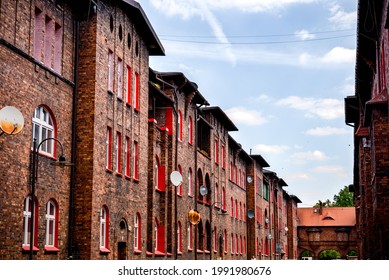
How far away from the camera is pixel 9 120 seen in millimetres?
14578

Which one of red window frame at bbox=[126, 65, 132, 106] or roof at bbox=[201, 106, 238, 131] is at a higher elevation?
roof at bbox=[201, 106, 238, 131]

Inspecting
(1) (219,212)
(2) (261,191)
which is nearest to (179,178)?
(1) (219,212)

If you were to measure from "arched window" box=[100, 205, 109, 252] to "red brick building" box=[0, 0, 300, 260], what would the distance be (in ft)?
0.13

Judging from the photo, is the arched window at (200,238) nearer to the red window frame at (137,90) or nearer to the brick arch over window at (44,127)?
the red window frame at (137,90)

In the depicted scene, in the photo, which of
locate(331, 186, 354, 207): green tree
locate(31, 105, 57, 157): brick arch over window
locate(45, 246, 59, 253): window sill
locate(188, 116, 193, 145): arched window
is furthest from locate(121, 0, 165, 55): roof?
locate(331, 186, 354, 207): green tree

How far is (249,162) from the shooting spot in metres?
64.4

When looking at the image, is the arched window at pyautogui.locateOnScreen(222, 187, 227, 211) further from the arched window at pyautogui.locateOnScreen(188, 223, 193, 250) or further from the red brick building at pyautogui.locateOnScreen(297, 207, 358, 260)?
the red brick building at pyautogui.locateOnScreen(297, 207, 358, 260)

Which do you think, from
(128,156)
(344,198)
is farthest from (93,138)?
(344,198)

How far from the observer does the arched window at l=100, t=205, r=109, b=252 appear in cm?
2458

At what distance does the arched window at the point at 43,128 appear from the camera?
804 inches

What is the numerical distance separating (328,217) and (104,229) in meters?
85.6
